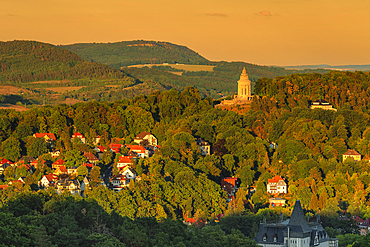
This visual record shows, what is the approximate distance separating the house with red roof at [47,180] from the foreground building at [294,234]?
2945 cm

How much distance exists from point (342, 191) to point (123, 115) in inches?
1615

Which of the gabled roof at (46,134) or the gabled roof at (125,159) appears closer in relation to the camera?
the gabled roof at (125,159)

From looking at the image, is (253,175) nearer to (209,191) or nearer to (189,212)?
(209,191)

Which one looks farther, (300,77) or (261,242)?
(300,77)

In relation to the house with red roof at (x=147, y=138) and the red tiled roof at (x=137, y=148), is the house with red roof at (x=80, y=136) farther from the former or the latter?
the red tiled roof at (x=137, y=148)

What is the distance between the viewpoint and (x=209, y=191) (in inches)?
3398

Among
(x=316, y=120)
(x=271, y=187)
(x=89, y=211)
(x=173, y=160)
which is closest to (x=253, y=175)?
(x=271, y=187)

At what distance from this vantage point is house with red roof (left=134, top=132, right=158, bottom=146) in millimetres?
110688

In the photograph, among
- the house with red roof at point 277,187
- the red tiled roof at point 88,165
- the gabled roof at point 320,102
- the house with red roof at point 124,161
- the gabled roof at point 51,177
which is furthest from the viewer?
the gabled roof at point 320,102

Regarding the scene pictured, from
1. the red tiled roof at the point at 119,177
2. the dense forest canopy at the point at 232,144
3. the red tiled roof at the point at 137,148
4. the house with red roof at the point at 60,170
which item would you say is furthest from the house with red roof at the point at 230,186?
the house with red roof at the point at 60,170

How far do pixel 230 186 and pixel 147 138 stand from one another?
21.9 metres

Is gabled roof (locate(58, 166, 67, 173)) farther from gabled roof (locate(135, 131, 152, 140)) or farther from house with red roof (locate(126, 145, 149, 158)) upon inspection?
gabled roof (locate(135, 131, 152, 140))

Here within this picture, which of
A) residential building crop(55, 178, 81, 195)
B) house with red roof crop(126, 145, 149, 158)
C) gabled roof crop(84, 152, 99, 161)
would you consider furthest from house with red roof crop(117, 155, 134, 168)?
residential building crop(55, 178, 81, 195)

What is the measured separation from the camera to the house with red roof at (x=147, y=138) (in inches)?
4358
